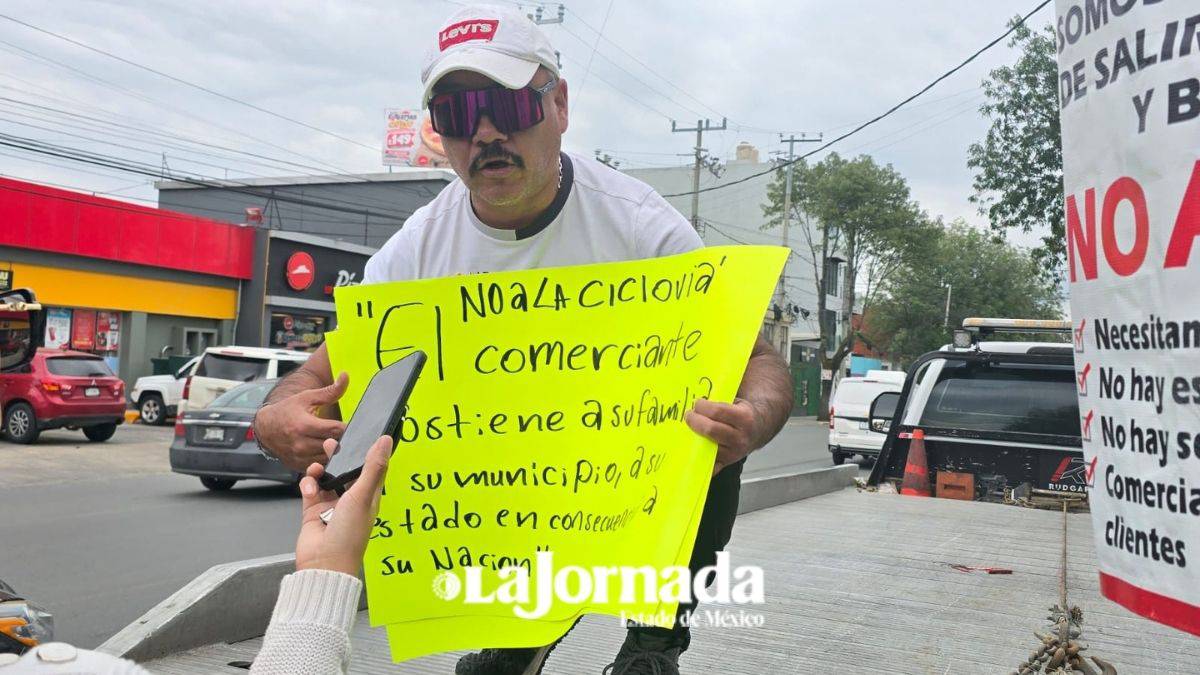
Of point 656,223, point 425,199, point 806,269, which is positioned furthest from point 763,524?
point 806,269

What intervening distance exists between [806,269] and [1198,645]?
61.8m

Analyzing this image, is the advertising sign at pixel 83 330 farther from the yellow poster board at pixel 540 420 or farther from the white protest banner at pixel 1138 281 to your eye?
the white protest banner at pixel 1138 281

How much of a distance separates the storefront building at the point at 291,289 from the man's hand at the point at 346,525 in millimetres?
26108

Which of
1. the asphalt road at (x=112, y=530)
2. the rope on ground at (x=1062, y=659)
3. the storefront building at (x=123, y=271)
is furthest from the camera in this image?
the storefront building at (x=123, y=271)

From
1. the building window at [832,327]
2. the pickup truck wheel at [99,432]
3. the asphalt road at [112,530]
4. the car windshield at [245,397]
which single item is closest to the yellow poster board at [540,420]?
the asphalt road at [112,530]

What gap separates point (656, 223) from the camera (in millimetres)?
2449

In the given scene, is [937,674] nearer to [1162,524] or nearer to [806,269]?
[1162,524]

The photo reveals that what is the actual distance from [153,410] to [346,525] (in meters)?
22.5

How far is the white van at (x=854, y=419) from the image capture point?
61.5ft

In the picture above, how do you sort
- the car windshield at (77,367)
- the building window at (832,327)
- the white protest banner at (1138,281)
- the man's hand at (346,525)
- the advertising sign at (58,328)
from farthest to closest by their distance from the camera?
the building window at (832,327)
the advertising sign at (58,328)
the car windshield at (77,367)
the white protest banner at (1138,281)
the man's hand at (346,525)

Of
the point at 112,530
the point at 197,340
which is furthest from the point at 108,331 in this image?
the point at 112,530

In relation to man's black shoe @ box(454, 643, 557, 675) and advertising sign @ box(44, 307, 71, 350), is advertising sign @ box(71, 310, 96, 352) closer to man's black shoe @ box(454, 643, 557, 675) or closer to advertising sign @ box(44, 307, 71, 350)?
advertising sign @ box(44, 307, 71, 350)

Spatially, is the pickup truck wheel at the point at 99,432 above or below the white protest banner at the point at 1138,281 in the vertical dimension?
below

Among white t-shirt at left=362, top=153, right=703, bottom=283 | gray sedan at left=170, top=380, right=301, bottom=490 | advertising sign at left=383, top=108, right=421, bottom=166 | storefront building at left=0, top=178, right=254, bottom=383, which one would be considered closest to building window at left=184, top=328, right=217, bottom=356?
storefront building at left=0, top=178, right=254, bottom=383
